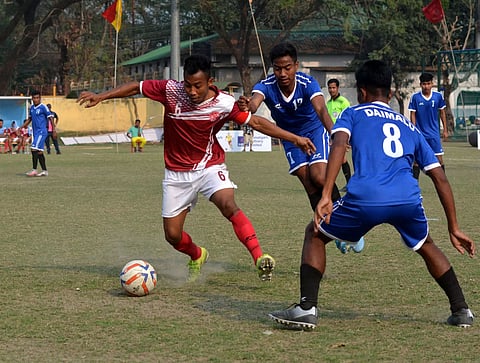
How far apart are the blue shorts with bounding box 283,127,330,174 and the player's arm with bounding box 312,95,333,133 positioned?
50 centimetres

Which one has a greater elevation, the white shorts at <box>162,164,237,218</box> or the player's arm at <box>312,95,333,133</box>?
the player's arm at <box>312,95,333,133</box>

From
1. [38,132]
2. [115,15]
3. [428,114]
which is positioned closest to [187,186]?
[428,114]

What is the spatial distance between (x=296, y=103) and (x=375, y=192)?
10.4 feet

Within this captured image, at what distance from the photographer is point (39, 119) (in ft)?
75.3

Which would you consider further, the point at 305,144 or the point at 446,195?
the point at 305,144

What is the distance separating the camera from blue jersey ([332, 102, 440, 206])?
227 inches

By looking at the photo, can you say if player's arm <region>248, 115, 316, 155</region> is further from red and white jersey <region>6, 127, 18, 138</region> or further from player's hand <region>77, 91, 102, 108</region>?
red and white jersey <region>6, 127, 18, 138</region>

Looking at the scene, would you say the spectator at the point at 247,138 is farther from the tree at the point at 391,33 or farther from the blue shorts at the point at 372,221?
the blue shorts at the point at 372,221

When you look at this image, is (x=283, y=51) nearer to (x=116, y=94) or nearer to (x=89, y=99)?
(x=116, y=94)

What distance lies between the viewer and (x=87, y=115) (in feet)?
184

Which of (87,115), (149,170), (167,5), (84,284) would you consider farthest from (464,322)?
(167,5)

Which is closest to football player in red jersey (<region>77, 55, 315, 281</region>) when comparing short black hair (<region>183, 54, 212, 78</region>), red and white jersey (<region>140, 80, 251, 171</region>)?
red and white jersey (<region>140, 80, 251, 171</region>)

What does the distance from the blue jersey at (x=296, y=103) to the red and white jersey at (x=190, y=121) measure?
102 centimetres

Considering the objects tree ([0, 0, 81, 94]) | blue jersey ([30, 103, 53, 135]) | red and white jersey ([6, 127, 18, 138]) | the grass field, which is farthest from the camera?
tree ([0, 0, 81, 94])
